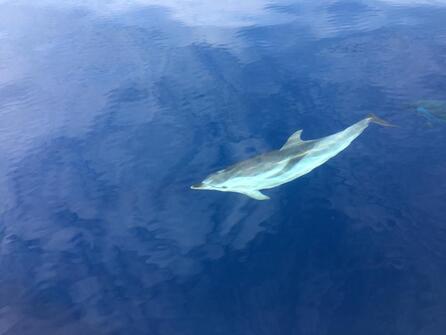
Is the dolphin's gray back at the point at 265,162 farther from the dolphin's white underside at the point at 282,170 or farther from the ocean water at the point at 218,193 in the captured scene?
the ocean water at the point at 218,193

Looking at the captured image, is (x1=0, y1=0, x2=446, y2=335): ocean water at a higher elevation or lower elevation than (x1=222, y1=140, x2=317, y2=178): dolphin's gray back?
lower

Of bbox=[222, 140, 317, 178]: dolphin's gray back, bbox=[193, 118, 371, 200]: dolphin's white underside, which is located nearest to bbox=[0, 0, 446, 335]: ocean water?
bbox=[193, 118, 371, 200]: dolphin's white underside

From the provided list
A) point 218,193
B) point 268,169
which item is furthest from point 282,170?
point 218,193

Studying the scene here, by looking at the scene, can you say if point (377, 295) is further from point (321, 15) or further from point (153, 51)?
point (321, 15)

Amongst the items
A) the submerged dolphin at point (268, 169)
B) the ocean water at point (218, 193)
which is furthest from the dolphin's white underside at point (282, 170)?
the ocean water at point (218, 193)

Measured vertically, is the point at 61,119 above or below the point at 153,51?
below

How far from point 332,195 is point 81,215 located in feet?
13.2

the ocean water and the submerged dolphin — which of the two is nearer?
the ocean water

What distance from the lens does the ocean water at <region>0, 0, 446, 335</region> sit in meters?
4.91

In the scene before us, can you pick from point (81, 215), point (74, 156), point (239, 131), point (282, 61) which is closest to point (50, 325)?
point (81, 215)

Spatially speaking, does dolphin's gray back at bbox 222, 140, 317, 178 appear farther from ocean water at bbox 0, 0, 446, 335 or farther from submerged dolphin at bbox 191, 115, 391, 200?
ocean water at bbox 0, 0, 446, 335

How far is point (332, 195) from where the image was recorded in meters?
6.20

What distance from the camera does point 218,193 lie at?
6.37 metres

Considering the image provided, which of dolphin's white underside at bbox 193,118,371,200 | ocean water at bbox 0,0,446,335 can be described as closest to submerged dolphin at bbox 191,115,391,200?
dolphin's white underside at bbox 193,118,371,200
